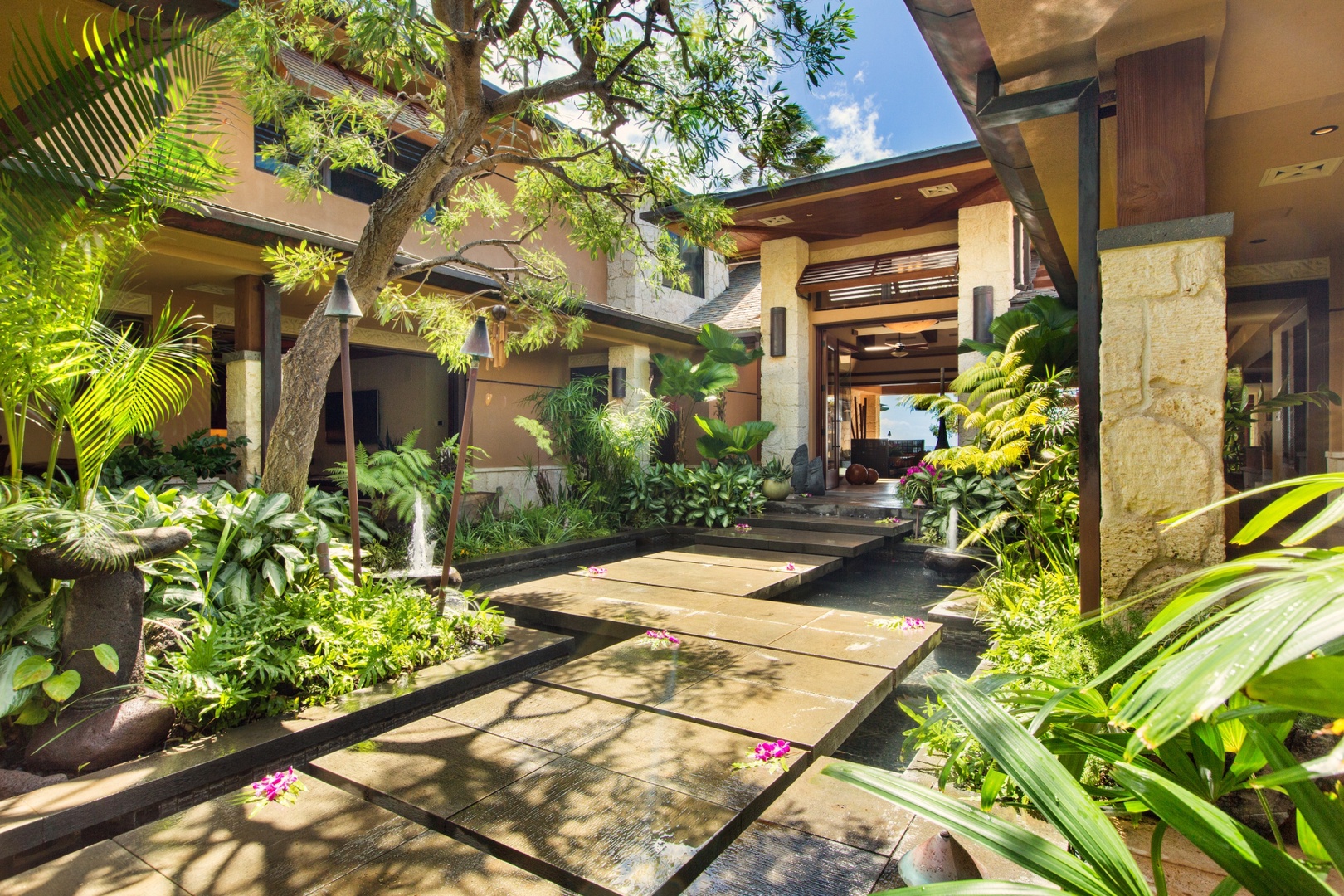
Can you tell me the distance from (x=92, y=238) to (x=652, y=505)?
7095 millimetres

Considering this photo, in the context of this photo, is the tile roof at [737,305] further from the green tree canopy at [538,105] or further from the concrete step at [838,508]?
the green tree canopy at [538,105]

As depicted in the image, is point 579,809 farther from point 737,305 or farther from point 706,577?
point 737,305

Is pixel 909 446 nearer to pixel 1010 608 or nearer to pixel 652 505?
pixel 652 505

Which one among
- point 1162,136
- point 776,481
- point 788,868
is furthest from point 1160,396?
point 776,481

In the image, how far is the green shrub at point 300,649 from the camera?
3.03 metres

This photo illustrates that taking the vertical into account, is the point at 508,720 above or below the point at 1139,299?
below

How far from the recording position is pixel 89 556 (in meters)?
2.63

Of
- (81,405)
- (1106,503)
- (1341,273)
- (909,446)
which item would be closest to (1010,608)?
(1106,503)

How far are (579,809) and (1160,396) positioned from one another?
264 cm

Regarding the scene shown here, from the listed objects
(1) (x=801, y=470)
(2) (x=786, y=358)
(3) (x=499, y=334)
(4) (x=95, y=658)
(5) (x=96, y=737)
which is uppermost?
(2) (x=786, y=358)

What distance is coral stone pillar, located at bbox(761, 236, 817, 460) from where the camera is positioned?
1053 centimetres

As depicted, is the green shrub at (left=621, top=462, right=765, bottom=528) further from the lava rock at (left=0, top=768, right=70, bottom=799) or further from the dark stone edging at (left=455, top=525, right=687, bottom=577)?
the lava rock at (left=0, top=768, right=70, bottom=799)

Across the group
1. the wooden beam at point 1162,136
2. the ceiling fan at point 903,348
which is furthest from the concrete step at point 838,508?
the wooden beam at point 1162,136

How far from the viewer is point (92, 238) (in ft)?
9.95
